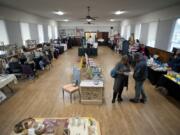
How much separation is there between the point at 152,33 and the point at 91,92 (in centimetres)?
595

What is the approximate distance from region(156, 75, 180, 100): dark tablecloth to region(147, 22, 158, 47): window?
12.0 feet

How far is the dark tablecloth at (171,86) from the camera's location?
163 inches

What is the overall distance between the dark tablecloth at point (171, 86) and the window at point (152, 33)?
3.65 m

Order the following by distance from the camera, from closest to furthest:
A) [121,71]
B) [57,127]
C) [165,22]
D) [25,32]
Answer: [57,127]
[121,71]
[165,22]
[25,32]

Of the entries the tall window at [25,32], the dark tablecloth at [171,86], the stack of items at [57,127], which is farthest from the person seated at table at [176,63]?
the tall window at [25,32]

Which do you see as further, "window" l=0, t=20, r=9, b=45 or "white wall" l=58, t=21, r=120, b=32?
"white wall" l=58, t=21, r=120, b=32

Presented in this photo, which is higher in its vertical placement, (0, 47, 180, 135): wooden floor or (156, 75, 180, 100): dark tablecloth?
(156, 75, 180, 100): dark tablecloth

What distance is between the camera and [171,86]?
4.30 meters

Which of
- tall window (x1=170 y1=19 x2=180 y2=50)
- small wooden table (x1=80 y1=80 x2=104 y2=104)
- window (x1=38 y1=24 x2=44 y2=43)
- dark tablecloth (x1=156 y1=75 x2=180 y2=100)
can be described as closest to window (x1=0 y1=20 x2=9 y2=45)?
window (x1=38 y1=24 x2=44 y2=43)

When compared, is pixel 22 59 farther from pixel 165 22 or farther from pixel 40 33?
pixel 165 22

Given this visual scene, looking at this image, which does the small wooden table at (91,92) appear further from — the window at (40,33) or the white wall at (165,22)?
the window at (40,33)

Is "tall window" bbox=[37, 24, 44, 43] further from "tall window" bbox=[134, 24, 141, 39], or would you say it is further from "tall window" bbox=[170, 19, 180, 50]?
"tall window" bbox=[170, 19, 180, 50]

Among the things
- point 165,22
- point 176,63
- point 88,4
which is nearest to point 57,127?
point 176,63

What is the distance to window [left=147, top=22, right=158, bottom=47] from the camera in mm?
7473
